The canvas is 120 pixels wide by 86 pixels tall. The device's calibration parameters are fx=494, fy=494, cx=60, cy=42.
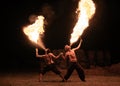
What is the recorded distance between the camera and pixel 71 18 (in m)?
34.8

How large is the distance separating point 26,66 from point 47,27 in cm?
364

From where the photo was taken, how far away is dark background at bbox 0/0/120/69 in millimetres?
34031

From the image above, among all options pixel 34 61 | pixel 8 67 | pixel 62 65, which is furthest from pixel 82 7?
pixel 34 61

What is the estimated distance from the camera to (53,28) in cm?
3500

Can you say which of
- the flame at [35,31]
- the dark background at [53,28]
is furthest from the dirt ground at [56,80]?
the dark background at [53,28]

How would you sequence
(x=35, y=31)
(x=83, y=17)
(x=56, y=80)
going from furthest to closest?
(x=56, y=80)
(x=83, y=17)
(x=35, y=31)

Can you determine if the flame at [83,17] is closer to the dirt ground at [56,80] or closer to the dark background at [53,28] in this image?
the dirt ground at [56,80]

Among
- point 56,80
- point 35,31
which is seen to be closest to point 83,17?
point 35,31

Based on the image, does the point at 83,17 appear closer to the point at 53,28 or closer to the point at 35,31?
the point at 35,31

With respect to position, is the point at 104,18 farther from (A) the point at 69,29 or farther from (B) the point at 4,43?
(B) the point at 4,43

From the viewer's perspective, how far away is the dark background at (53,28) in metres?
34.0

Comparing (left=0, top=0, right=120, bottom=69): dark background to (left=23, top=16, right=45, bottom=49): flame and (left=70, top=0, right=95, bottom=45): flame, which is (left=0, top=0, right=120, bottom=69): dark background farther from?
(left=70, top=0, right=95, bottom=45): flame

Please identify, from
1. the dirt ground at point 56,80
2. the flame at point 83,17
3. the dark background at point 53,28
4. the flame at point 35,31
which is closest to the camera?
the dirt ground at point 56,80

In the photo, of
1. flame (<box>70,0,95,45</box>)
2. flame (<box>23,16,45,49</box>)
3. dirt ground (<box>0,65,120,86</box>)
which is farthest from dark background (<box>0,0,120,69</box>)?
flame (<box>70,0,95,45</box>)
